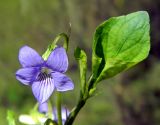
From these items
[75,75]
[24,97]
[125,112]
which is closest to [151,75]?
[125,112]

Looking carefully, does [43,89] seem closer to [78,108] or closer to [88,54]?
[78,108]

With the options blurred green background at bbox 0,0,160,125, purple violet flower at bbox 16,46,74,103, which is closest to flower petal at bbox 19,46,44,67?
purple violet flower at bbox 16,46,74,103

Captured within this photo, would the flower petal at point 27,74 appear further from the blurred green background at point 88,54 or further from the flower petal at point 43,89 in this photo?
the blurred green background at point 88,54

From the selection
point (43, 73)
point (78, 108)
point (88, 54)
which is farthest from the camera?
point (88, 54)

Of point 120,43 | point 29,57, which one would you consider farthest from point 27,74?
point 120,43

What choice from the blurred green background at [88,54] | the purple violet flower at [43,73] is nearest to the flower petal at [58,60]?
the purple violet flower at [43,73]

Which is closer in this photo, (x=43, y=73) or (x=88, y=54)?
(x=43, y=73)
